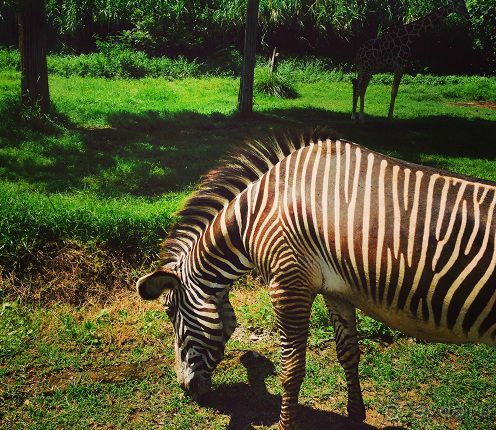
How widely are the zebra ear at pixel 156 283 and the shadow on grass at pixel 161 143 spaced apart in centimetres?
324

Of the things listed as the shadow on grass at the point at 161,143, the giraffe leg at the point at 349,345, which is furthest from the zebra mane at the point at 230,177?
the shadow on grass at the point at 161,143

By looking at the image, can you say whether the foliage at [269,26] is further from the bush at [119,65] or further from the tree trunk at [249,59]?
the tree trunk at [249,59]

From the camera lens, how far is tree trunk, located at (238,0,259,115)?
10.7 m

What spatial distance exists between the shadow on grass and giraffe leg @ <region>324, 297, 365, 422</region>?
310 cm

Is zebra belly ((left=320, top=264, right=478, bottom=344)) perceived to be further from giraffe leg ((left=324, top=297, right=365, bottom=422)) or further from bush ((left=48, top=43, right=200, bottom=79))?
bush ((left=48, top=43, right=200, bottom=79))

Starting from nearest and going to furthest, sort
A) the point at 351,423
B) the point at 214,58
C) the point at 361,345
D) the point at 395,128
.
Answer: the point at 351,423, the point at 361,345, the point at 395,128, the point at 214,58

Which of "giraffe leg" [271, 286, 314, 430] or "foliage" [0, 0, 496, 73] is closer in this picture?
"giraffe leg" [271, 286, 314, 430]

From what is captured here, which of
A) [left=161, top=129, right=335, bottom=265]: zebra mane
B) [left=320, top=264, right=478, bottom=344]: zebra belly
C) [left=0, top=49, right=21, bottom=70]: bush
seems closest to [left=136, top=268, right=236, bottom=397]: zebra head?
[left=161, top=129, right=335, bottom=265]: zebra mane

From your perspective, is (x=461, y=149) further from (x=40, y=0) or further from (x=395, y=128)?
(x=40, y=0)

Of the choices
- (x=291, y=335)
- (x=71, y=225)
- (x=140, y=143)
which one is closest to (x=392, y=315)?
(x=291, y=335)

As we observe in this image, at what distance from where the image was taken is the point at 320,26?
1784 centimetres

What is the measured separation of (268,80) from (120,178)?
783 centimetres

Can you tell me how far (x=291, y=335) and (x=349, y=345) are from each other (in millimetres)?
664

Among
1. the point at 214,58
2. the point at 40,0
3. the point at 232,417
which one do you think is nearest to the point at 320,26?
the point at 214,58
